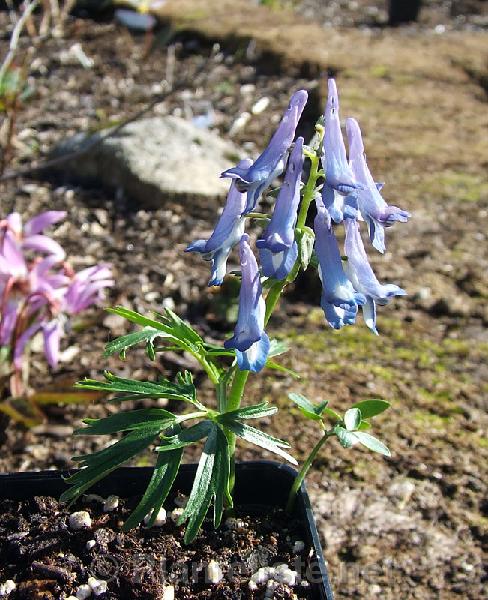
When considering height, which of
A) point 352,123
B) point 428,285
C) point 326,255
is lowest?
point 428,285

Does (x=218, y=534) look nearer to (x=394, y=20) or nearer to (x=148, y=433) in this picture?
(x=148, y=433)

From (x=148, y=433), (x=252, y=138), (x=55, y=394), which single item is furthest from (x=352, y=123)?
(x=252, y=138)

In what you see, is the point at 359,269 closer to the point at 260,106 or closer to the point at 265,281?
the point at 265,281

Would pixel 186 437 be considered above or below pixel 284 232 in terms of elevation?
below

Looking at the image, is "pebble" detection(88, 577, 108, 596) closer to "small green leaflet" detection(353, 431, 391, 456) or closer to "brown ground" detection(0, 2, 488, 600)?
"small green leaflet" detection(353, 431, 391, 456)

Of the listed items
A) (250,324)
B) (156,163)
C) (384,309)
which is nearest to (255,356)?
(250,324)

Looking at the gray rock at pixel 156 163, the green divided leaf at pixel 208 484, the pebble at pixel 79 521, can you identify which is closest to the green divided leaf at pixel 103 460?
the green divided leaf at pixel 208 484

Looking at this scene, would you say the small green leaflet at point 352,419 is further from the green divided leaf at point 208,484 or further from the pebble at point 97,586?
the pebble at point 97,586
